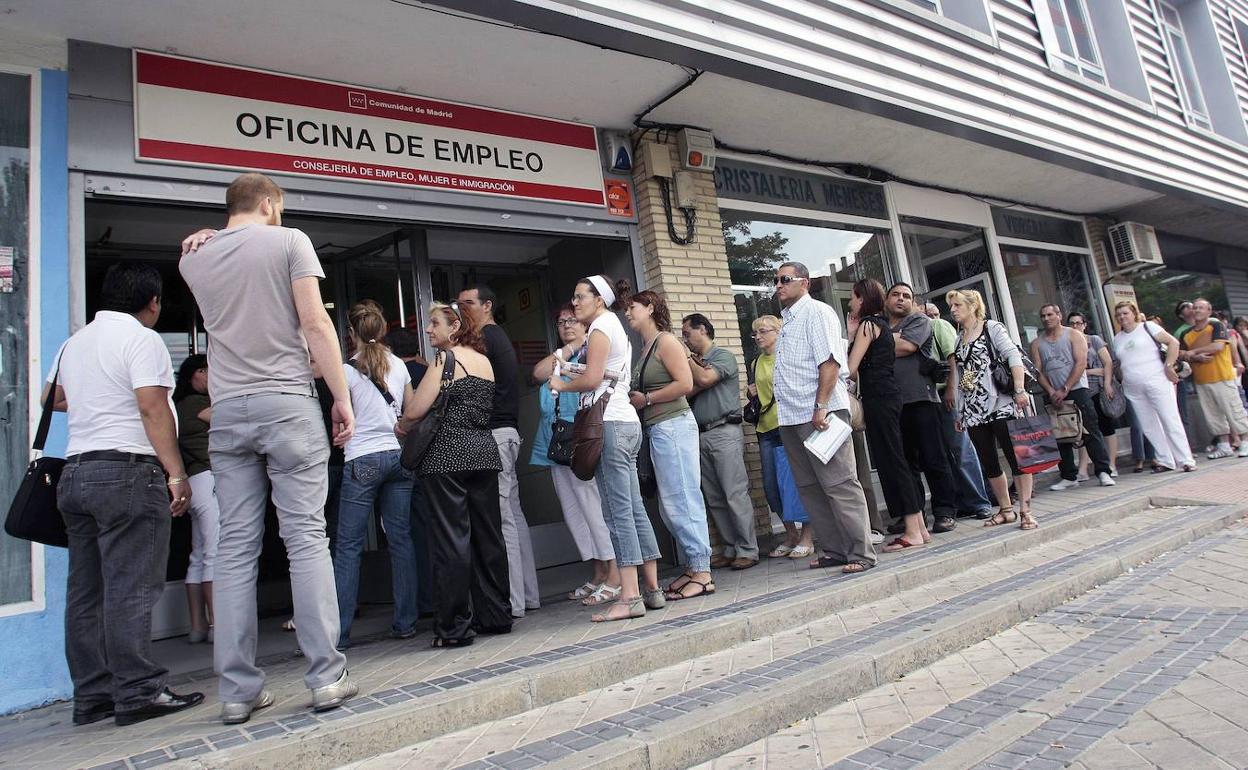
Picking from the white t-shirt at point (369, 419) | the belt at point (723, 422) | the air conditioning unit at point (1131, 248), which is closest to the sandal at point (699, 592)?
the belt at point (723, 422)

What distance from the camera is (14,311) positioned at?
3973 millimetres

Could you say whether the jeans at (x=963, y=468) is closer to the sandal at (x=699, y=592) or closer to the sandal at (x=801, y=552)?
the sandal at (x=801, y=552)

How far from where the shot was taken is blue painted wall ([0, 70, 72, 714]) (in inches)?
145

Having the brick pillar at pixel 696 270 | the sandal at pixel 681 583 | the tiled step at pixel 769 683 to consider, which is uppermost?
the brick pillar at pixel 696 270

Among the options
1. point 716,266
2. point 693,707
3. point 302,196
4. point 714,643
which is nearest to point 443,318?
point 302,196

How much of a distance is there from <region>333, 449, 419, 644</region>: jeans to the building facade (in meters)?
1.32

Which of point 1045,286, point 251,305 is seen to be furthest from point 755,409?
point 1045,286

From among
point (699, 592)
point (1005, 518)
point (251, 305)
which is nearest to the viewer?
point (251, 305)

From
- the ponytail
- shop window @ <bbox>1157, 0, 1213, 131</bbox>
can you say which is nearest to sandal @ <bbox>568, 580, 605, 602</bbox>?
the ponytail

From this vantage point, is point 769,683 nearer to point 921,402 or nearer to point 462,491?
point 462,491

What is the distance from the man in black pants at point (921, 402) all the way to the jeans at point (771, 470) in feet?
3.24

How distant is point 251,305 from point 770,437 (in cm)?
415

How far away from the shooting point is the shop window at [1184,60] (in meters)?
11.0

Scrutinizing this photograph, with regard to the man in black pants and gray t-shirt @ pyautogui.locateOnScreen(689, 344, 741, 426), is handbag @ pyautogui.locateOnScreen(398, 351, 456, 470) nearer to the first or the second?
gray t-shirt @ pyautogui.locateOnScreen(689, 344, 741, 426)
